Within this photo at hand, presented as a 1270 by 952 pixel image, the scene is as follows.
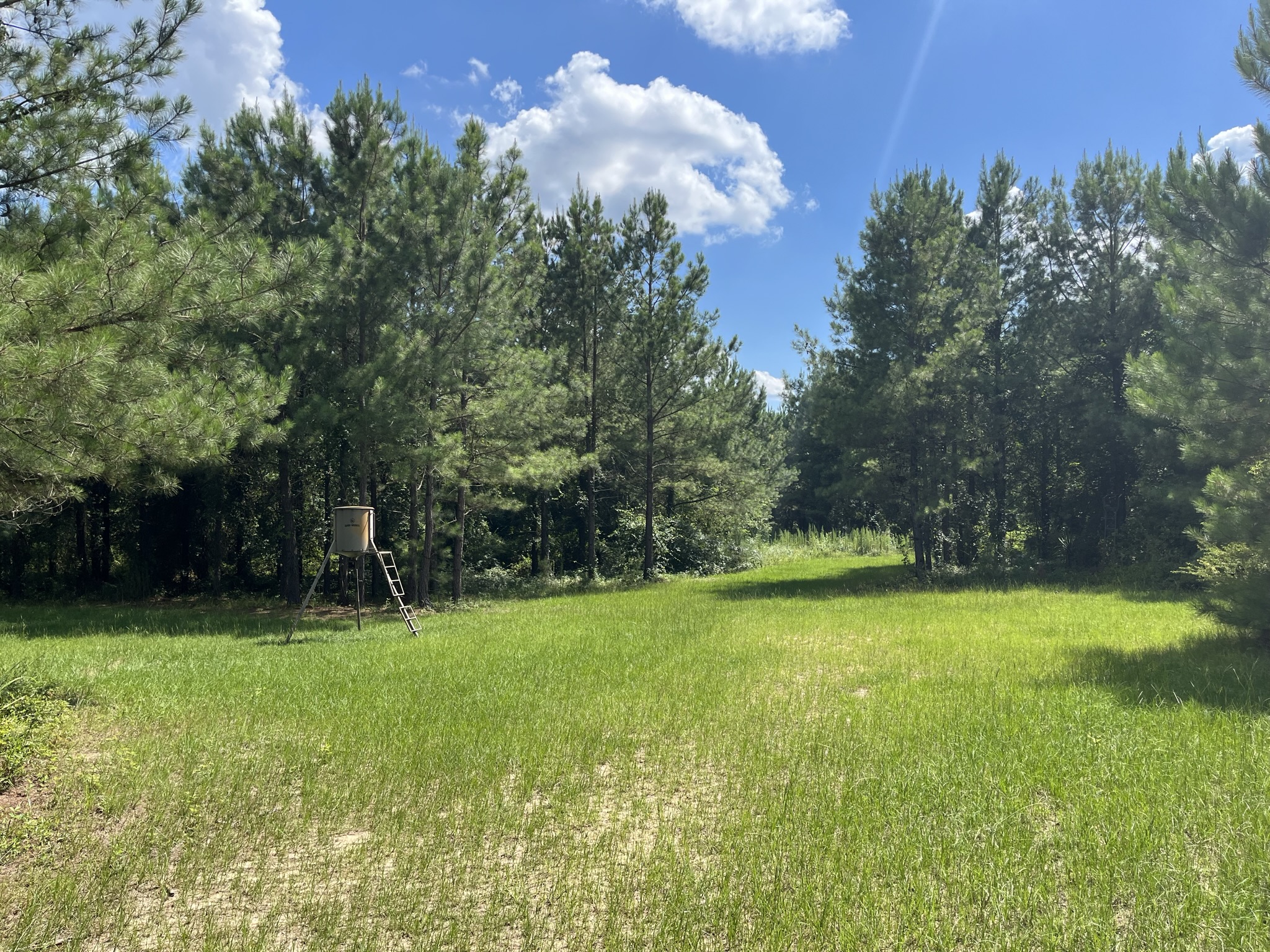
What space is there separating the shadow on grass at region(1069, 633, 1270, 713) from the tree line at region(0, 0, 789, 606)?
9196mm

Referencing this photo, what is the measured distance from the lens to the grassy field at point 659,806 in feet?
10.7

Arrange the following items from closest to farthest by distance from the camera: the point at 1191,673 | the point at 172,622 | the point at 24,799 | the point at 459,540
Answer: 1. the point at 24,799
2. the point at 1191,673
3. the point at 172,622
4. the point at 459,540

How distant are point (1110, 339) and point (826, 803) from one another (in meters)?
21.5

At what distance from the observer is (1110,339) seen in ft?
66.9

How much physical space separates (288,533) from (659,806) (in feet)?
50.3

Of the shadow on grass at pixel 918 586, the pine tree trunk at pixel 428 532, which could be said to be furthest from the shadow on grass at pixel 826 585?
the pine tree trunk at pixel 428 532

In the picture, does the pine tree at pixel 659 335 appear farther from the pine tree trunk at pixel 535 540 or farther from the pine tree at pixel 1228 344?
the pine tree at pixel 1228 344

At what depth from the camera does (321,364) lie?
50.1 feet

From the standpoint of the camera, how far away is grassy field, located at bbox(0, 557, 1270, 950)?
3.26 meters

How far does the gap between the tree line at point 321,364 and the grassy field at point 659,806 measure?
2.71 m

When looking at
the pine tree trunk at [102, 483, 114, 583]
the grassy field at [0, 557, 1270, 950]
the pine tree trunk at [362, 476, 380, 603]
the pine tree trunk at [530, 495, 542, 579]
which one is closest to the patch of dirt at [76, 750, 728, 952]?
the grassy field at [0, 557, 1270, 950]

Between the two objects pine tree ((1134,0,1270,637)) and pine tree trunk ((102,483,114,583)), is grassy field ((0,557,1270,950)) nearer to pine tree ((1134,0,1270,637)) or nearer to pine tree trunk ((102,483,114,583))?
pine tree ((1134,0,1270,637))

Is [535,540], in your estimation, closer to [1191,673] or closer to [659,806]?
[1191,673]

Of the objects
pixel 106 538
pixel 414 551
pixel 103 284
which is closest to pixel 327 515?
pixel 414 551
